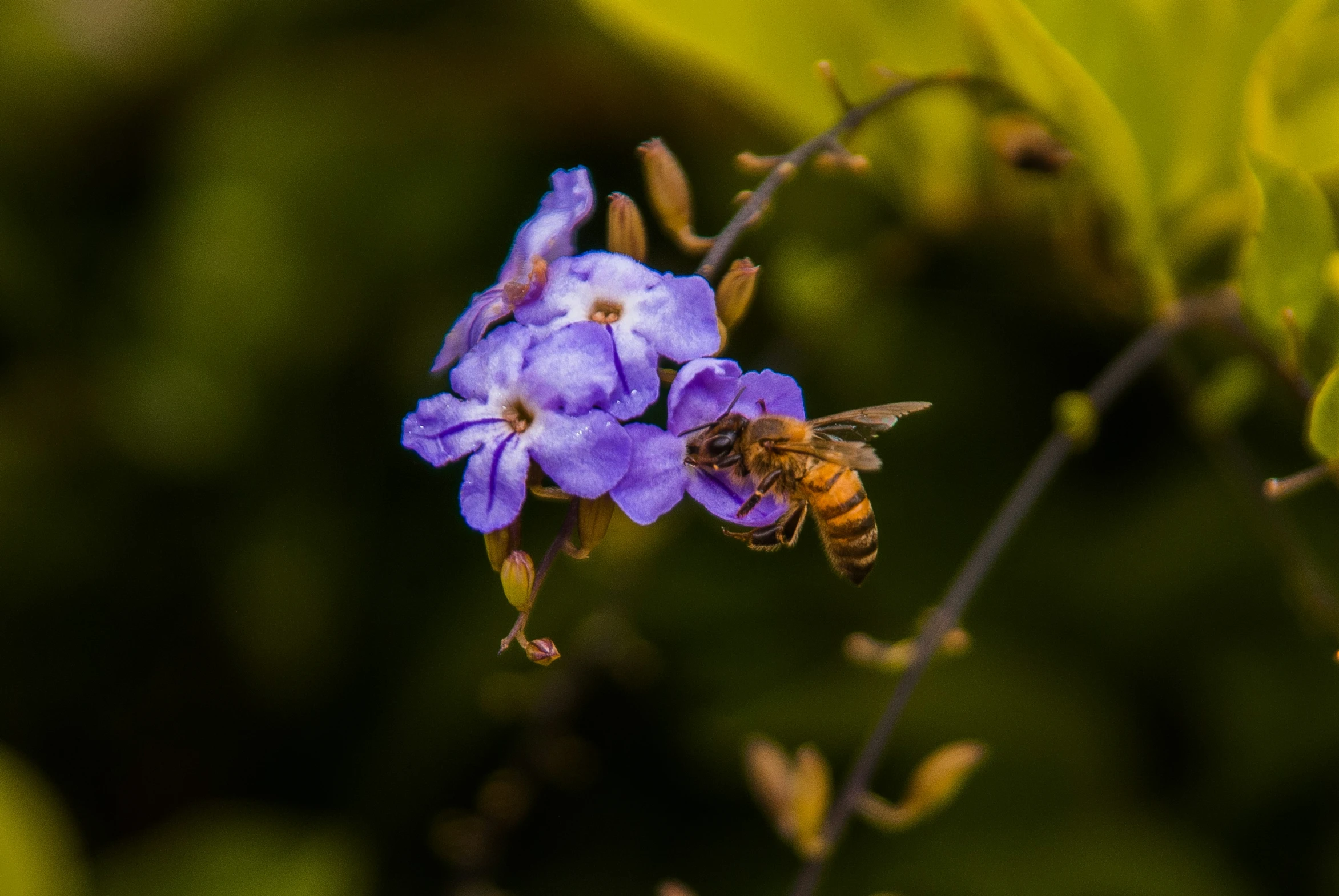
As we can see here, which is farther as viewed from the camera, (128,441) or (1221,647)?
(128,441)

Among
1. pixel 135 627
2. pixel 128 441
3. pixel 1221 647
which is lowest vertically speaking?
pixel 135 627

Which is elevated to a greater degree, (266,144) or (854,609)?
(266,144)

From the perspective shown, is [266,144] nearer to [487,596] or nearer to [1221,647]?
[487,596]

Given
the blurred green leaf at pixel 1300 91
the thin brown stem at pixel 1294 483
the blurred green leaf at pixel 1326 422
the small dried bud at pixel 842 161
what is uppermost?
the blurred green leaf at pixel 1300 91

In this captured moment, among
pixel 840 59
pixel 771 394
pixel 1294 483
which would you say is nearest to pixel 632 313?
pixel 771 394

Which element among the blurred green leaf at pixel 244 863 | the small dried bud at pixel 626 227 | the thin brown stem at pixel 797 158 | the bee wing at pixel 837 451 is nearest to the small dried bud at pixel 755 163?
the thin brown stem at pixel 797 158

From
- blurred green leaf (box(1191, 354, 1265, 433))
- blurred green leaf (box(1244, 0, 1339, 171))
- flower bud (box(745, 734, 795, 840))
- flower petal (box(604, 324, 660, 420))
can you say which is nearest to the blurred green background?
blurred green leaf (box(1191, 354, 1265, 433))

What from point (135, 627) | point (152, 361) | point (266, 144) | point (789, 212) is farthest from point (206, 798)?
point (789, 212)

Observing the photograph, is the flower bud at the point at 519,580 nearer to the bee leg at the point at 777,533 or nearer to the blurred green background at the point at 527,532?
the bee leg at the point at 777,533
